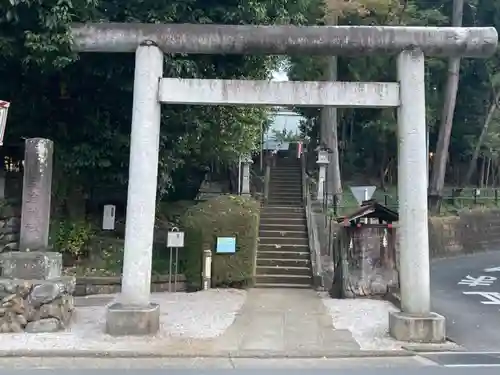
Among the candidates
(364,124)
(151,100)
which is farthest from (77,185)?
(364,124)

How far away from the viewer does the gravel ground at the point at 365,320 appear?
32.6 feet

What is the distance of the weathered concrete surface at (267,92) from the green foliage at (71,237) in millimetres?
6873

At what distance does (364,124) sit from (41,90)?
21711 millimetres

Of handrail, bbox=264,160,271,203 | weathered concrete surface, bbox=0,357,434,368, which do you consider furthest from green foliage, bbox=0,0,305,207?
handrail, bbox=264,160,271,203

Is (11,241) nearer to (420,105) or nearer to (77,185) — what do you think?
(77,185)

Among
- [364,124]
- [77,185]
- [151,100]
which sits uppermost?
[364,124]

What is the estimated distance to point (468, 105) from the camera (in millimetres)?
34000

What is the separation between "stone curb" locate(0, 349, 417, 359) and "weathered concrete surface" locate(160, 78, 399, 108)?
13.9 ft

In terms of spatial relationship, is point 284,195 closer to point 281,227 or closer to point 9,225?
point 281,227

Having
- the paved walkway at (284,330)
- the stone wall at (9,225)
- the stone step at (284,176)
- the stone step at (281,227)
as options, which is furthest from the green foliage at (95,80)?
the stone step at (284,176)

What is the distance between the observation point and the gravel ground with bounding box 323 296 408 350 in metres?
9.95

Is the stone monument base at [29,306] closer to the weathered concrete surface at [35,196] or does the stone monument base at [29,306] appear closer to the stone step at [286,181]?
the weathered concrete surface at [35,196]

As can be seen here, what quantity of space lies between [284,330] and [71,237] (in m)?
7.38

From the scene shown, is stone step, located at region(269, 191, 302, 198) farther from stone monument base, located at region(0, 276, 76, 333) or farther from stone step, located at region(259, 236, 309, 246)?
stone monument base, located at region(0, 276, 76, 333)
